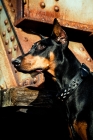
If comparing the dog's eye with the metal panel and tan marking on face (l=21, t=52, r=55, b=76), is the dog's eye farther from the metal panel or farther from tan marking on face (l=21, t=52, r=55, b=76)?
the metal panel

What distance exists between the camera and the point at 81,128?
4.08 meters

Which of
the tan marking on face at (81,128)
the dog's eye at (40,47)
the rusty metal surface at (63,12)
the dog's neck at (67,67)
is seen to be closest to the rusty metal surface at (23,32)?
the rusty metal surface at (63,12)

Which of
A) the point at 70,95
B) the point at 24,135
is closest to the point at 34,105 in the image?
the point at 70,95

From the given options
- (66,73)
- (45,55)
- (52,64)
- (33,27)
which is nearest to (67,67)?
(66,73)

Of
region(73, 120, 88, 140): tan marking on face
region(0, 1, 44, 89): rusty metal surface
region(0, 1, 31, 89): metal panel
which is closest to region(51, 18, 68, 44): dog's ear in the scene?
region(0, 1, 44, 89): rusty metal surface

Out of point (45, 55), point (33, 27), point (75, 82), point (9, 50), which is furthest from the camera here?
point (9, 50)

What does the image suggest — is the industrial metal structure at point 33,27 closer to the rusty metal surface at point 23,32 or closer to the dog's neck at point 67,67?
the rusty metal surface at point 23,32

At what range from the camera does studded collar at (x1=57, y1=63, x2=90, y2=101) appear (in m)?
4.27

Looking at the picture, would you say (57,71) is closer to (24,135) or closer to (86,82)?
(86,82)

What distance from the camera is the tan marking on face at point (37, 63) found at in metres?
4.32

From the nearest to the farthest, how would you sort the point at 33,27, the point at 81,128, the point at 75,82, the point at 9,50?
1. the point at 81,128
2. the point at 75,82
3. the point at 33,27
4. the point at 9,50

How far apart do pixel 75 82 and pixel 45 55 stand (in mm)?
448

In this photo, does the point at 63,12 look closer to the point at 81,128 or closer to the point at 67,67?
the point at 67,67

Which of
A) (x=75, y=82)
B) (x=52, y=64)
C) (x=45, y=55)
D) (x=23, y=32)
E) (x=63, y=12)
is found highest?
(x=63, y=12)
